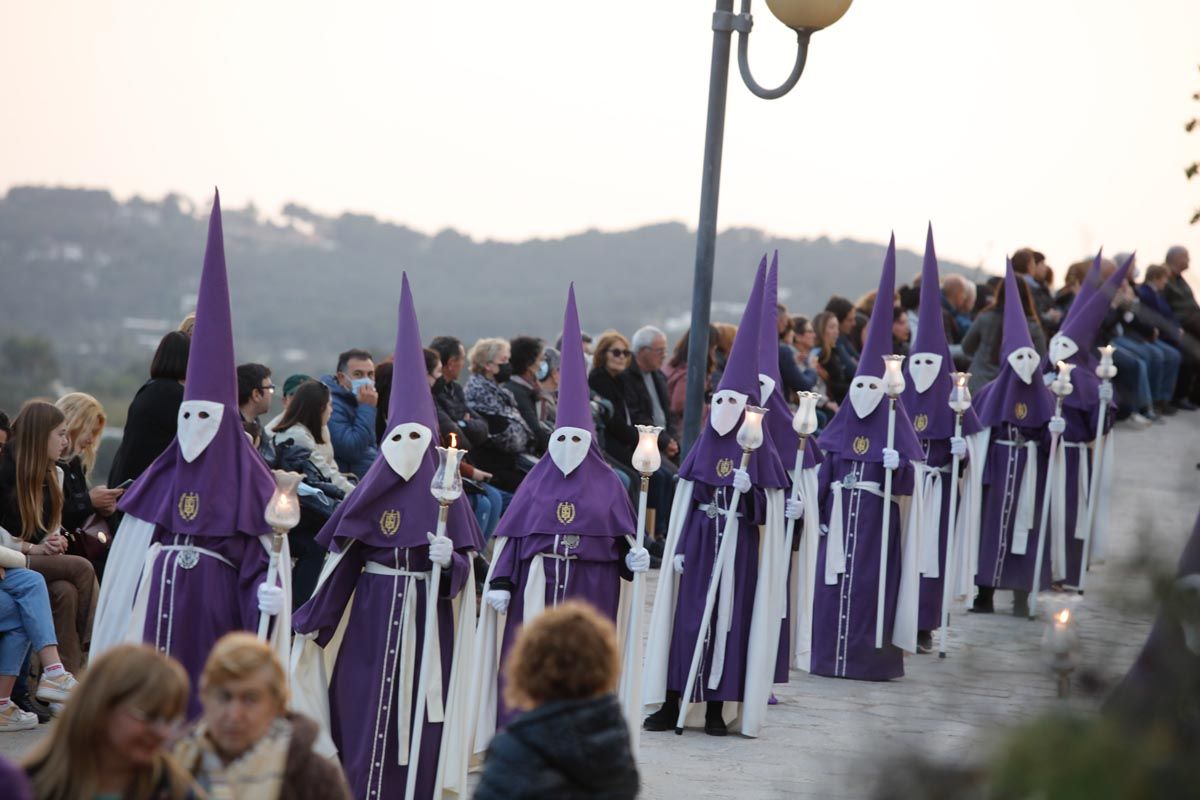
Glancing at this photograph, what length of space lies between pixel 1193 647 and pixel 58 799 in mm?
2590

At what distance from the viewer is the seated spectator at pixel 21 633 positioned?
25.9 feet

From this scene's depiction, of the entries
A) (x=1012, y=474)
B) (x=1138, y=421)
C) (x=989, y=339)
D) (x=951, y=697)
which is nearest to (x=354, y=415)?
(x=1012, y=474)

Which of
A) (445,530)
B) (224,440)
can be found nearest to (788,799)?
(445,530)

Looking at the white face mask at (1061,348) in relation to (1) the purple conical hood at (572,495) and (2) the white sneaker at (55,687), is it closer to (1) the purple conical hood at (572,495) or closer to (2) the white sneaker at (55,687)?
(1) the purple conical hood at (572,495)

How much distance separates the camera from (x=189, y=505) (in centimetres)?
691

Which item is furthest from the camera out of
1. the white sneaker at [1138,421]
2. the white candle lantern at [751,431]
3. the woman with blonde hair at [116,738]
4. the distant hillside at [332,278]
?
the distant hillside at [332,278]

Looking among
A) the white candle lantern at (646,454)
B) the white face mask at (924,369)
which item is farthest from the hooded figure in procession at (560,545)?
the white face mask at (924,369)

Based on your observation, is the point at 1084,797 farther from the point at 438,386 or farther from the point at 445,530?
the point at 438,386

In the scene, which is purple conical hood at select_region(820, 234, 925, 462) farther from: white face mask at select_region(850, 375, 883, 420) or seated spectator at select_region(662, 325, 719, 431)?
Result: seated spectator at select_region(662, 325, 719, 431)

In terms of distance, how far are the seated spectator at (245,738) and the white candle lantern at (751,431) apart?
17.8 feet

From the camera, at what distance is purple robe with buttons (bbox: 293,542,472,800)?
7.38 meters

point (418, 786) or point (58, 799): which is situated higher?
point (58, 799)

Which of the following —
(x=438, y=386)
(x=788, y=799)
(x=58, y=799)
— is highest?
(x=438, y=386)

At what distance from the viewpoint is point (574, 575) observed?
27.3 ft
